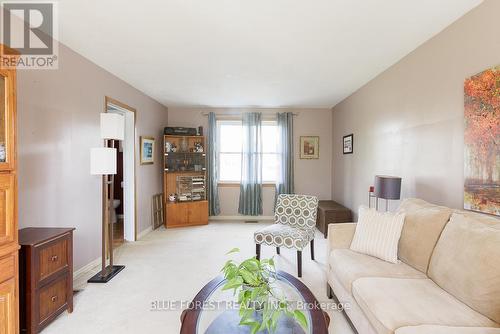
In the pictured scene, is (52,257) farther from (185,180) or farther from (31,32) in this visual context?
(185,180)

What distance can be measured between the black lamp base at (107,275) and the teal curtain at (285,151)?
3.48 metres

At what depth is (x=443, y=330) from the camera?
125cm

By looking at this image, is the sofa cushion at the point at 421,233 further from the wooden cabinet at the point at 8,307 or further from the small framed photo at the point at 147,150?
the small framed photo at the point at 147,150

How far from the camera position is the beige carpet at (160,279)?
6.72 feet

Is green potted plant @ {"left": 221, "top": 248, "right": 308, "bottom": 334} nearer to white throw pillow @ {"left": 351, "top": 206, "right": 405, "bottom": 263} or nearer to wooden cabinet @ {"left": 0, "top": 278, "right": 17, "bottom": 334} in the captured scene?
white throw pillow @ {"left": 351, "top": 206, "right": 405, "bottom": 263}

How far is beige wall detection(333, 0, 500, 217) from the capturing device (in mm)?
1998

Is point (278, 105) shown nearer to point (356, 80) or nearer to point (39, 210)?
point (356, 80)

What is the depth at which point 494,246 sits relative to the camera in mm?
1429

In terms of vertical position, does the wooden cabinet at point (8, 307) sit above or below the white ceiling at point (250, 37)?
below

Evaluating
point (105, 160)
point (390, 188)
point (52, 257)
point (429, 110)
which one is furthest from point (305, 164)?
point (52, 257)

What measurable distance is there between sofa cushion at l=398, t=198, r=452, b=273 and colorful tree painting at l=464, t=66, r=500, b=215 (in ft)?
0.84

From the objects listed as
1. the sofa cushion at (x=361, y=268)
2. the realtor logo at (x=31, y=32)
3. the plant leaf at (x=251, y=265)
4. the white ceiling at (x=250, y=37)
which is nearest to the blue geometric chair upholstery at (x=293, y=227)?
the sofa cushion at (x=361, y=268)

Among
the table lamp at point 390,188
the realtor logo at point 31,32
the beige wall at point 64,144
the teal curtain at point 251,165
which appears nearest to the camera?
the realtor logo at point 31,32

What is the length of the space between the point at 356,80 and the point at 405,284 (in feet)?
9.77
